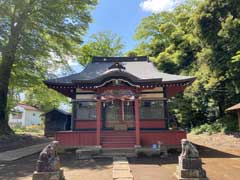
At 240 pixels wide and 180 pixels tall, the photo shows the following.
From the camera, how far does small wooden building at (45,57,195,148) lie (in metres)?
9.63

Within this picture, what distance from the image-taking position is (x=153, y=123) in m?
10.8

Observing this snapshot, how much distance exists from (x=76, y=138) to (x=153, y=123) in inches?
161

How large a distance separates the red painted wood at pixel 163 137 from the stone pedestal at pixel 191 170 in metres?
4.46

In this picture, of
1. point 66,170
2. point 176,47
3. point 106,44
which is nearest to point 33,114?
point 106,44

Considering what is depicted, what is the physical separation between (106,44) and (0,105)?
19219mm

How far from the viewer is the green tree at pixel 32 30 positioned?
13.6 metres

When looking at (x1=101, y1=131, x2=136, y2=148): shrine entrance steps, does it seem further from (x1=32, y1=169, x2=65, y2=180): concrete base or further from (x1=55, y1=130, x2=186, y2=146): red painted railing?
(x1=32, y1=169, x2=65, y2=180): concrete base

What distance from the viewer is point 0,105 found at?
572 inches

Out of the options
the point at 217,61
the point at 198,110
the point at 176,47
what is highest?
the point at 176,47

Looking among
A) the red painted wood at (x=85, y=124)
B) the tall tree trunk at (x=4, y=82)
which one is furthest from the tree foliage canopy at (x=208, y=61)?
the tall tree trunk at (x=4, y=82)

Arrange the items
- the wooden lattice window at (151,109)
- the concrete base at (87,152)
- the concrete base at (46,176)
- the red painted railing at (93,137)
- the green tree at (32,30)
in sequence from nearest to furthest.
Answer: the concrete base at (46,176), the concrete base at (87,152), the red painted railing at (93,137), the wooden lattice window at (151,109), the green tree at (32,30)

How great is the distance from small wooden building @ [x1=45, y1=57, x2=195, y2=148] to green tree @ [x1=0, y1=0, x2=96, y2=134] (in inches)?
187

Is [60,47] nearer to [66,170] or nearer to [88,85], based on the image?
[88,85]

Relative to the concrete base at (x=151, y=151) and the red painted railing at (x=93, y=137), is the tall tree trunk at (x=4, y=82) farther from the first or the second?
the concrete base at (x=151, y=151)
